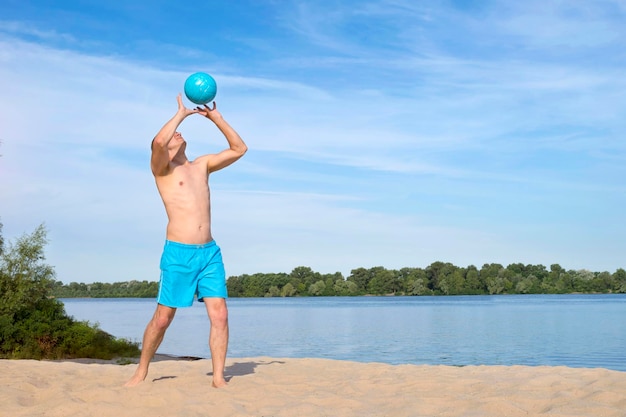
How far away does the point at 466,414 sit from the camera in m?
5.30

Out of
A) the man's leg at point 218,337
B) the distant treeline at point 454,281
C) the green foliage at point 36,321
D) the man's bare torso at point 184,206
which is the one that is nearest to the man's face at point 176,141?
the man's bare torso at point 184,206

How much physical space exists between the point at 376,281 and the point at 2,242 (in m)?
107

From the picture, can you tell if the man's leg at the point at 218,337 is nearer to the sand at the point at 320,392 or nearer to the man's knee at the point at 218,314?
the man's knee at the point at 218,314

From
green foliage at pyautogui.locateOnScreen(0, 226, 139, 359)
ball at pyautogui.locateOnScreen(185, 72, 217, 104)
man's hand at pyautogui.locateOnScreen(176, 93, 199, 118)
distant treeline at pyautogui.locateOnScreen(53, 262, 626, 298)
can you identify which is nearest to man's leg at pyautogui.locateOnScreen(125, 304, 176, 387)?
man's hand at pyautogui.locateOnScreen(176, 93, 199, 118)

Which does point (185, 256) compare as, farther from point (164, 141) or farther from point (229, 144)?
point (229, 144)

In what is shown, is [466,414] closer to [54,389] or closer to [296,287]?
[54,389]

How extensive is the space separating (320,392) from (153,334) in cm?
169

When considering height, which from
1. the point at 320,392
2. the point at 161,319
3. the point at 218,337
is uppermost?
the point at 161,319

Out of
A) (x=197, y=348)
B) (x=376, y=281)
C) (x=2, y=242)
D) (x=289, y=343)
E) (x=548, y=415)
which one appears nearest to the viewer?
(x=548, y=415)

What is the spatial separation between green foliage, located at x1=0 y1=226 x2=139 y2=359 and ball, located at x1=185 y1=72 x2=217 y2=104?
24.4 ft

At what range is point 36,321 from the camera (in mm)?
13031

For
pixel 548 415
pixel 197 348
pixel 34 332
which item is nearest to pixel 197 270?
pixel 548 415

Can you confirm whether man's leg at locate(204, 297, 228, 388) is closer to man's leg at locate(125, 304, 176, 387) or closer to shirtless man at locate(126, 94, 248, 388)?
shirtless man at locate(126, 94, 248, 388)

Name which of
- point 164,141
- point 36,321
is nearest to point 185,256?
point 164,141
